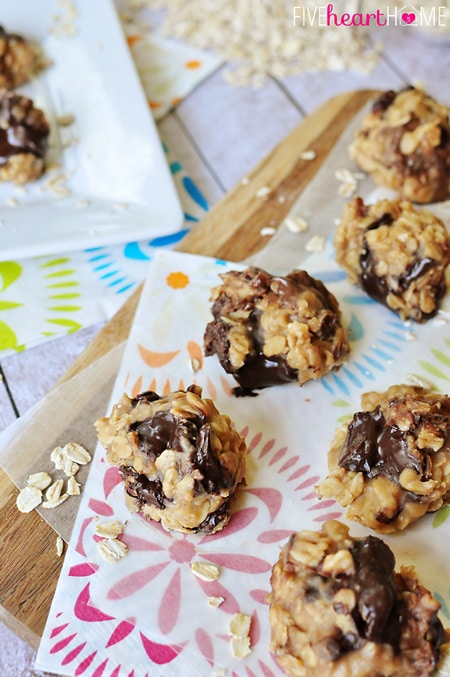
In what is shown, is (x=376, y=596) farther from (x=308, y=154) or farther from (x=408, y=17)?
(x=408, y=17)

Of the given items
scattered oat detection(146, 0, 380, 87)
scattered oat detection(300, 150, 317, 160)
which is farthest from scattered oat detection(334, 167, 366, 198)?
scattered oat detection(146, 0, 380, 87)

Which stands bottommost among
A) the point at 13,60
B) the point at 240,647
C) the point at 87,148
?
the point at 240,647

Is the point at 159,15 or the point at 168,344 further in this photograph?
the point at 159,15

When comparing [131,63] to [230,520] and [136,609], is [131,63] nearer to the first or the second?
[230,520]

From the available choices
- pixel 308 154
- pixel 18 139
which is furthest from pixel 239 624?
pixel 18 139

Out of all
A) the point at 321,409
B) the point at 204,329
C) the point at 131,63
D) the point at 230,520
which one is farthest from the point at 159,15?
the point at 230,520

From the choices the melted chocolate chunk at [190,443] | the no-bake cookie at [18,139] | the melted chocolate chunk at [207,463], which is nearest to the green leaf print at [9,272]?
the no-bake cookie at [18,139]
